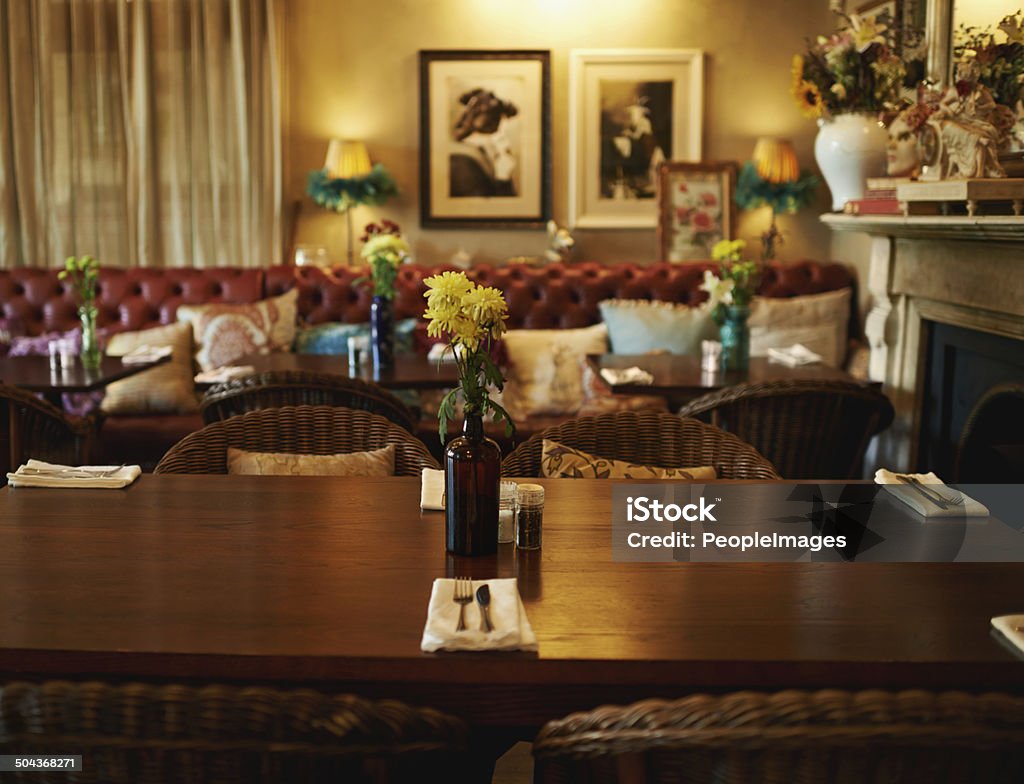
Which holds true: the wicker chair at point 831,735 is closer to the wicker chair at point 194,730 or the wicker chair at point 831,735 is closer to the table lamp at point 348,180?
the wicker chair at point 194,730

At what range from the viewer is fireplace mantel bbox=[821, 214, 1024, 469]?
3529 mm

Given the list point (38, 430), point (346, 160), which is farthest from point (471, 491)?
point (346, 160)

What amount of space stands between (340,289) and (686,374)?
88.6 inches

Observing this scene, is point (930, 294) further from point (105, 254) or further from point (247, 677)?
point (105, 254)

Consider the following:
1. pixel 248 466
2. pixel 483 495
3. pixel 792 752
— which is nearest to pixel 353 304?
pixel 248 466

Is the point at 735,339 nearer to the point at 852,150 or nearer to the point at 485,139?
the point at 852,150

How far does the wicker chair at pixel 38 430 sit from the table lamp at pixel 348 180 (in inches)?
116

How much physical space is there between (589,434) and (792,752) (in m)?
1.56

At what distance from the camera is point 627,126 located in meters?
6.77

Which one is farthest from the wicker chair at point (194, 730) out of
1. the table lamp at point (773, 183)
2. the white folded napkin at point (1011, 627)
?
the table lamp at point (773, 183)

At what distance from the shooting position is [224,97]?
22.4ft

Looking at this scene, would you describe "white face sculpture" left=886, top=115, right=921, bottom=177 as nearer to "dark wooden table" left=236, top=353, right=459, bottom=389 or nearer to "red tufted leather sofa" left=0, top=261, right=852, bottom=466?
"red tufted leather sofa" left=0, top=261, right=852, bottom=466

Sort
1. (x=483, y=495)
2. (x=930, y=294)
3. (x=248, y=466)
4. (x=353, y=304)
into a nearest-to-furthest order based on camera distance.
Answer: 1. (x=483, y=495)
2. (x=248, y=466)
3. (x=930, y=294)
4. (x=353, y=304)

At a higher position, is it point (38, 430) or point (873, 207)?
point (873, 207)
